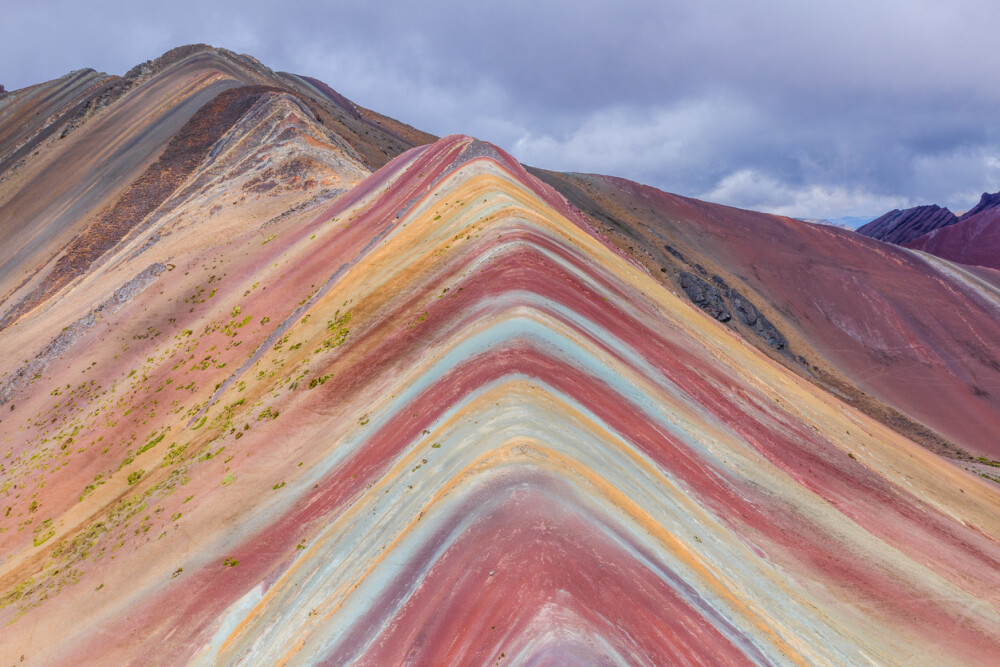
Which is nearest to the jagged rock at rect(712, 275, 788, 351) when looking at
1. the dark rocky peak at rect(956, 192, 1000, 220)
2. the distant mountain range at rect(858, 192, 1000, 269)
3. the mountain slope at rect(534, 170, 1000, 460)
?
the mountain slope at rect(534, 170, 1000, 460)

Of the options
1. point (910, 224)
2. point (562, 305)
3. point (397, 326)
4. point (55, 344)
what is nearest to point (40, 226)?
point (55, 344)

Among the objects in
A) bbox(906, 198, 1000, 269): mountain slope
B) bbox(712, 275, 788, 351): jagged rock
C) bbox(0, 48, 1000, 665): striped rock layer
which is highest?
bbox(906, 198, 1000, 269): mountain slope

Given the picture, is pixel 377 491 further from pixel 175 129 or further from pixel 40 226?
pixel 40 226

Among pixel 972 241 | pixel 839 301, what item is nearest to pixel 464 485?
pixel 839 301

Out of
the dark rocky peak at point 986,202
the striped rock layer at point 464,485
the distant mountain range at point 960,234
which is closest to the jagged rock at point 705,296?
the striped rock layer at point 464,485

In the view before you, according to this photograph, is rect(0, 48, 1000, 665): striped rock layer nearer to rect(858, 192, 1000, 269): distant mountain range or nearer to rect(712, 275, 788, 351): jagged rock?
rect(712, 275, 788, 351): jagged rock

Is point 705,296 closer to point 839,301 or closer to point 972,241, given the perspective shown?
point 839,301

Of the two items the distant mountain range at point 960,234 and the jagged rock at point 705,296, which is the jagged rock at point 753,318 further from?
the distant mountain range at point 960,234
